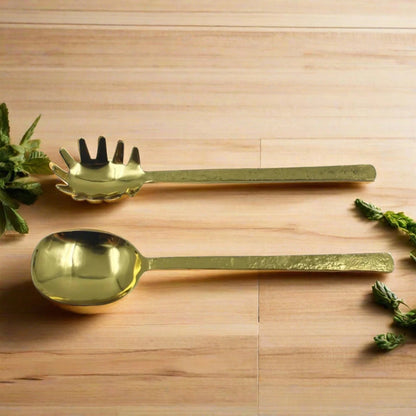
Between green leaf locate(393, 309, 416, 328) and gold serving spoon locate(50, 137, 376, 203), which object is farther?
gold serving spoon locate(50, 137, 376, 203)

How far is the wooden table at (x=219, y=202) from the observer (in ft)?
2.11

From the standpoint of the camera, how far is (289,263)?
70 cm

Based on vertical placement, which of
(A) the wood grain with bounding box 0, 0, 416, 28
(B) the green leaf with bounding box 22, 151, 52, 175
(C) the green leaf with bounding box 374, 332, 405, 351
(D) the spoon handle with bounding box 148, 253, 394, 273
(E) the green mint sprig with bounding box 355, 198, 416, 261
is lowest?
(C) the green leaf with bounding box 374, 332, 405, 351

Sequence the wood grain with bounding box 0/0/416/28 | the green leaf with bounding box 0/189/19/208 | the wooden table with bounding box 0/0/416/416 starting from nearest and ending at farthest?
the wooden table with bounding box 0/0/416/416
the green leaf with bounding box 0/189/19/208
the wood grain with bounding box 0/0/416/28

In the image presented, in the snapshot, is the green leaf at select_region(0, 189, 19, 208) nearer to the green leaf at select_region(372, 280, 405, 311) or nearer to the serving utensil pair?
the serving utensil pair

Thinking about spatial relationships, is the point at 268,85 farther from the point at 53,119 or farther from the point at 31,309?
the point at 31,309

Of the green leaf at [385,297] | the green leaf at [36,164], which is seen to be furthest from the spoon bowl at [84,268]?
the green leaf at [385,297]

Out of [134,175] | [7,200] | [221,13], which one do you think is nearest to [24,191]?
[7,200]

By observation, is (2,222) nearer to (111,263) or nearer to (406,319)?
(111,263)

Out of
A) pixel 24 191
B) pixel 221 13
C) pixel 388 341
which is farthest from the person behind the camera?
pixel 221 13

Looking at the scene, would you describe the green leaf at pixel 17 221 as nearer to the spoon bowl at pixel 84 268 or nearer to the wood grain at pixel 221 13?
the spoon bowl at pixel 84 268

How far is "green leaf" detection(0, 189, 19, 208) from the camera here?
745 mm

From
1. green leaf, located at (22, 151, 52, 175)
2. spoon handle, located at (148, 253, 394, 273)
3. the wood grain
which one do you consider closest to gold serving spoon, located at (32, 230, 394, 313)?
spoon handle, located at (148, 253, 394, 273)

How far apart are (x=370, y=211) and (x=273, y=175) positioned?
12 cm
